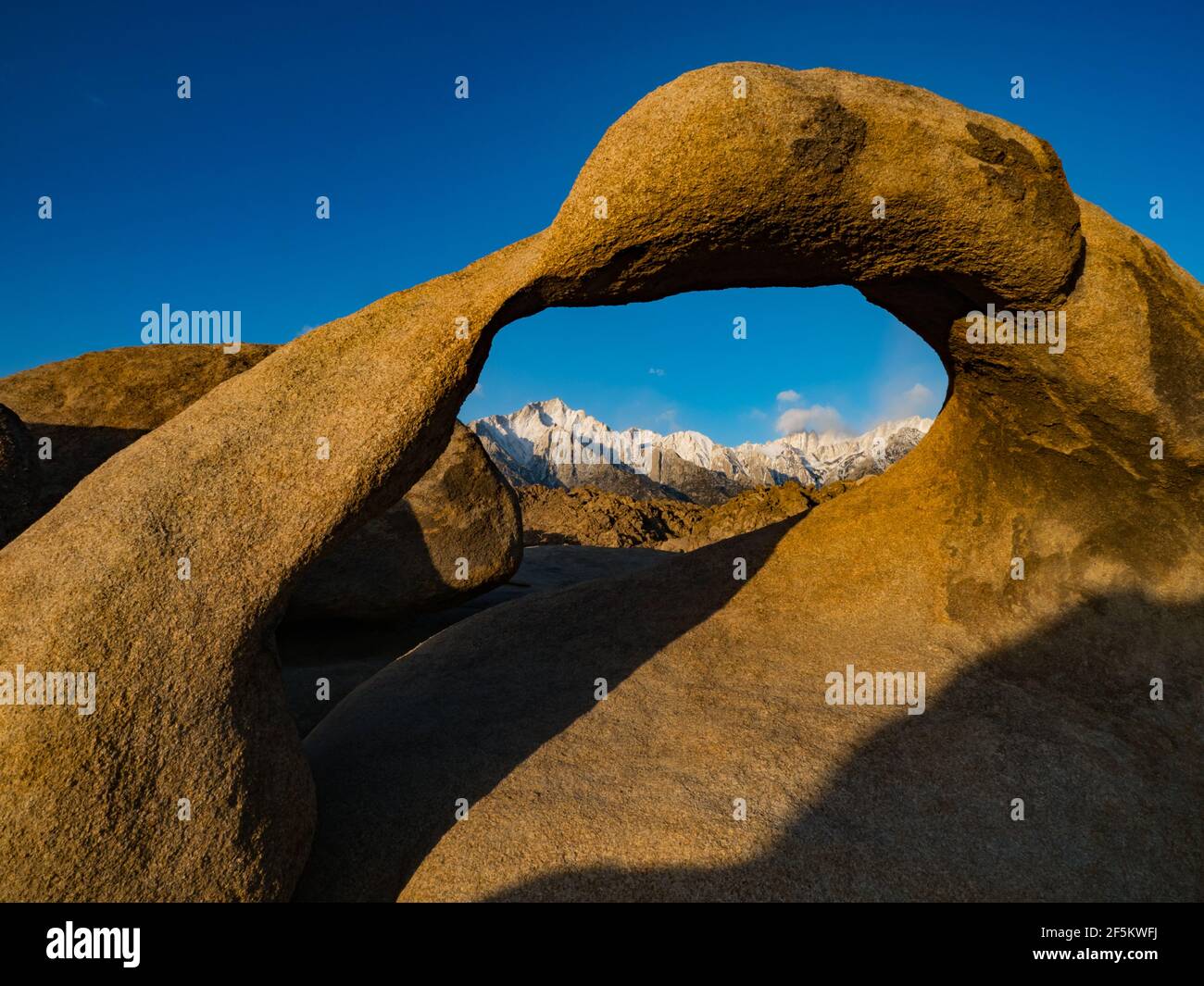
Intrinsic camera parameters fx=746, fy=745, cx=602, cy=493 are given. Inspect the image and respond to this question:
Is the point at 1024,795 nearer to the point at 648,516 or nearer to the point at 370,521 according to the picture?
the point at 370,521

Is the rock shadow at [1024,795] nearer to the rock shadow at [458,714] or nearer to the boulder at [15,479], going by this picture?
the rock shadow at [458,714]

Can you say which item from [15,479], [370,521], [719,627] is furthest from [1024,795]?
[15,479]

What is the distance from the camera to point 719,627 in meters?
5.44

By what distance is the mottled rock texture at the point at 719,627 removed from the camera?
315 cm

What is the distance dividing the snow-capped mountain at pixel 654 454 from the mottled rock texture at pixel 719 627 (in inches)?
2099

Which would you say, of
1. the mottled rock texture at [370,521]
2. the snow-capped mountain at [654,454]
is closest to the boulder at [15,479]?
the mottled rock texture at [370,521]

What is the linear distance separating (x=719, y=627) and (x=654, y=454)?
266 feet

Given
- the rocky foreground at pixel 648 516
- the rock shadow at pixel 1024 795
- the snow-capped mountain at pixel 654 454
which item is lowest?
the rock shadow at pixel 1024 795

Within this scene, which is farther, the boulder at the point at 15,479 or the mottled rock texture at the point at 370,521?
the mottled rock texture at the point at 370,521

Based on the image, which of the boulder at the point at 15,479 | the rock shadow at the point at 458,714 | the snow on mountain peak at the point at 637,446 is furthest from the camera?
the snow on mountain peak at the point at 637,446

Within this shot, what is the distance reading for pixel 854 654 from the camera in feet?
16.2

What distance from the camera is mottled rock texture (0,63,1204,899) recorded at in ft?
10.3

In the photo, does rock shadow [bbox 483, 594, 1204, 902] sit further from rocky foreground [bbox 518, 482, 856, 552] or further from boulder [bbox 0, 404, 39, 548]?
rocky foreground [bbox 518, 482, 856, 552]
